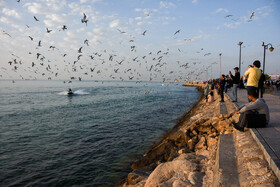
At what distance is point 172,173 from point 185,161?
0.53 metres

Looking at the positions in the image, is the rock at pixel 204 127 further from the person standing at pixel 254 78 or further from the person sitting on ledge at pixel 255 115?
Result: the person sitting on ledge at pixel 255 115

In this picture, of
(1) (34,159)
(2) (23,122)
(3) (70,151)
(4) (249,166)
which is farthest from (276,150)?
(2) (23,122)

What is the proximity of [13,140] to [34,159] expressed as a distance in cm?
469

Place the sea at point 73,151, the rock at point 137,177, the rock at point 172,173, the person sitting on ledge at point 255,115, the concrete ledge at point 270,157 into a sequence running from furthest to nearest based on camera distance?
the sea at point 73,151, the rock at point 137,177, the person sitting on ledge at point 255,115, the rock at point 172,173, the concrete ledge at point 270,157

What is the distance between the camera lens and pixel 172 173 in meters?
4.69

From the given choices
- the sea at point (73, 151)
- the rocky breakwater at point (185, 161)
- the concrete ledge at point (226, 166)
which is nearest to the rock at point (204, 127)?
the rocky breakwater at point (185, 161)

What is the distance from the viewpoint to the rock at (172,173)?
4293 mm

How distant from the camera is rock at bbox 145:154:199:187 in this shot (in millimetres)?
4293

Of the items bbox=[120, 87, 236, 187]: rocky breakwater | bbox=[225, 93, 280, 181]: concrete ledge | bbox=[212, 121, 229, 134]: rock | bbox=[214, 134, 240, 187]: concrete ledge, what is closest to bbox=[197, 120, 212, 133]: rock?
bbox=[120, 87, 236, 187]: rocky breakwater

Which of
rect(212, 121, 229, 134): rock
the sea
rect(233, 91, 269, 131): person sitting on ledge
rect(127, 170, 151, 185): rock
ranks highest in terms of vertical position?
rect(233, 91, 269, 131): person sitting on ledge

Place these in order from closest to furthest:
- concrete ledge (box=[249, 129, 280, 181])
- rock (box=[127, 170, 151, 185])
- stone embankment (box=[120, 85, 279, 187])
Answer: concrete ledge (box=[249, 129, 280, 181]) → stone embankment (box=[120, 85, 279, 187]) → rock (box=[127, 170, 151, 185])

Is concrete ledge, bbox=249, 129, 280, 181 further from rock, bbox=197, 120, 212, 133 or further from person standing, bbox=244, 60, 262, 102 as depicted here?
rock, bbox=197, 120, 212, 133

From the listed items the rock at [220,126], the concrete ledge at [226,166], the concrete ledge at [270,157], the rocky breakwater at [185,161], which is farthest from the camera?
the rock at [220,126]

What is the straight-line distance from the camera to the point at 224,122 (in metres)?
6.99
